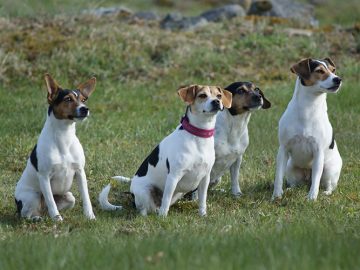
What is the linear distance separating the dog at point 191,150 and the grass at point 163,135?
0.30 metres

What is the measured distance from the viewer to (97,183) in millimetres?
10344

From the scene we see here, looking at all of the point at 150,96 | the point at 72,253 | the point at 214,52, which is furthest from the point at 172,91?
the point at 72,253

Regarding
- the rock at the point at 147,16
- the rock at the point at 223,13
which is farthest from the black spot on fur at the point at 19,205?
the rock at the point at 223,13

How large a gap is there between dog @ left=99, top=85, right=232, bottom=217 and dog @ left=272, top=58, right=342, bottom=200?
36.3 inches

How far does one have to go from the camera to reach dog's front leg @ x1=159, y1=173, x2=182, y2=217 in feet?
27.5

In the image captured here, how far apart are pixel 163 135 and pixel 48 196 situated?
4.90 metres

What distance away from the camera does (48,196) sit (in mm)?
8375

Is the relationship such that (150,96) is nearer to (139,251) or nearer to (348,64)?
(348,64)

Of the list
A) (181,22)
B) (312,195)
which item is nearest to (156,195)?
(312,195)

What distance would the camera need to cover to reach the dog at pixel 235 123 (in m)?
9.27

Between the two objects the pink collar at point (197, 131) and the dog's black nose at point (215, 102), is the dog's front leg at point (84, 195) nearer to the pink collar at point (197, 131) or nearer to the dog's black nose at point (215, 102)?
the pink collar at point (197, 131)

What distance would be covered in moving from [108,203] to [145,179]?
55cm

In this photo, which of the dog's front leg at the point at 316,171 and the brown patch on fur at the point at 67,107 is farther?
the dog's front leg at the point at 316,171

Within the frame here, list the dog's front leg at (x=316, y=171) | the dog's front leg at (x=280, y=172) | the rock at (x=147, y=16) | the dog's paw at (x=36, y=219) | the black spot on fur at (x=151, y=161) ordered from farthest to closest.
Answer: the rock at (x=147, y=16) < the dog's front leg at (x=280, y=172) < the dog's front leg at (x=316, y=171) < the black spot on fur at (x=151, y=161) < the dog's paw at (x=36, y=219)
